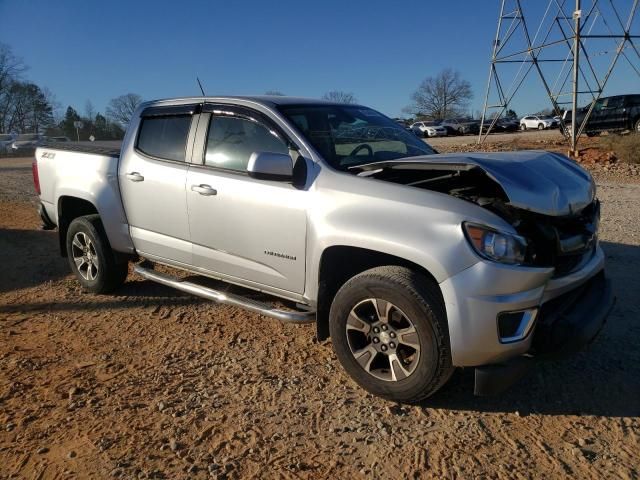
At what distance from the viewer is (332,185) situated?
330cm

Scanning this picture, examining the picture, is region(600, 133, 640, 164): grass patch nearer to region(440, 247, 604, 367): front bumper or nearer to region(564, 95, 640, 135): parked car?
region(564, 95, 640, 135): parked car

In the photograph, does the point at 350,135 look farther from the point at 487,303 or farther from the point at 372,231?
the point at 487,303

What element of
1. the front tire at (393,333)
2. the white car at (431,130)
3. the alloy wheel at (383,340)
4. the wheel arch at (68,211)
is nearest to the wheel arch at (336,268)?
the front tire at (393,333)

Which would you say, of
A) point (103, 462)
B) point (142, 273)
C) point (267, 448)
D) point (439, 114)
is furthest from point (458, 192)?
point (439, 114)

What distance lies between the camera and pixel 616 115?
21.8 m

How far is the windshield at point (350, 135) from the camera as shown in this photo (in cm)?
372

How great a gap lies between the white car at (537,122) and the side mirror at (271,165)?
48.9 m

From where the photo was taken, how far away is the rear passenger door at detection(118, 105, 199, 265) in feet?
13.8

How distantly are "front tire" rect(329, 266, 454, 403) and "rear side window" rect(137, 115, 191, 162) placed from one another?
2.01 meters

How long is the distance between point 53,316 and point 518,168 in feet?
13.6

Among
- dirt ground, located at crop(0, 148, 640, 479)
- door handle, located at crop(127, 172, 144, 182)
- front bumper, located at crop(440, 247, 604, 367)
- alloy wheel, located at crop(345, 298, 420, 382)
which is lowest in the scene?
dirt ground, located at crop(0, 148, 640, 479)

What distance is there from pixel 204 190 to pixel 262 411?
171 cm

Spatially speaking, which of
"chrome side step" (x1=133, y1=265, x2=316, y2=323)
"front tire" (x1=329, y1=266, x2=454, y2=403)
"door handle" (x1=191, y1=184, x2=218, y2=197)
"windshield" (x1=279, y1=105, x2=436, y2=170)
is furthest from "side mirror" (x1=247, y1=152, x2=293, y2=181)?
"chrome side step" (x1=133, y1=265, x2=316, y2=323)

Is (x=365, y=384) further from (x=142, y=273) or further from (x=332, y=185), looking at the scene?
(x=142, y=273)
